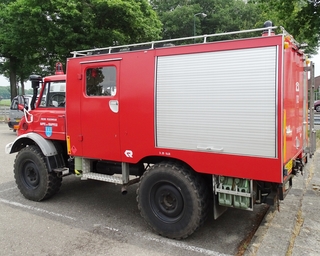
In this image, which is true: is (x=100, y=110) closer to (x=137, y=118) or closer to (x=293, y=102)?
→ (x=137, y=118)

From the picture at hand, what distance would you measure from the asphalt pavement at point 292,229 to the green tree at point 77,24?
51.5 feet

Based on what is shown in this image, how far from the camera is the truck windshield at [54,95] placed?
580 centimetres

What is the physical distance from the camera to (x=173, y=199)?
4.39m

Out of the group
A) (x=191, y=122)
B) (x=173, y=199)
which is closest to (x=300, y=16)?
(x=191, y=122)

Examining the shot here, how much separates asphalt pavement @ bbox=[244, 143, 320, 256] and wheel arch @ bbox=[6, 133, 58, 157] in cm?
373

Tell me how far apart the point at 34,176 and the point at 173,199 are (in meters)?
3.04

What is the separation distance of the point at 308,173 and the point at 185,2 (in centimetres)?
3712

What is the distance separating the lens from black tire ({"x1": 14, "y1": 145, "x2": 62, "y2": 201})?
5.71 metres

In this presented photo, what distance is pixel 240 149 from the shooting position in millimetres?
3762

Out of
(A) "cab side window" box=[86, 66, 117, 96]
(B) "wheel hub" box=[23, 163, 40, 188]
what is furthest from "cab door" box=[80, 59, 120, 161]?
(B) "wheel hub" box=[23, 163, 40, 188]

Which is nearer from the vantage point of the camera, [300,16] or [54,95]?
[54,95]

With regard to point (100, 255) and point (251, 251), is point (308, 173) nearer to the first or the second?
point (251, 251)

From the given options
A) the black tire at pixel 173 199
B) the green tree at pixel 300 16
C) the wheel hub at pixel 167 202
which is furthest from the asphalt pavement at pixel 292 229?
the green tree at pixel 300 16

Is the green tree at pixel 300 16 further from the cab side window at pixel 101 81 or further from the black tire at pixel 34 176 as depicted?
the black tire at pixel 34 176
